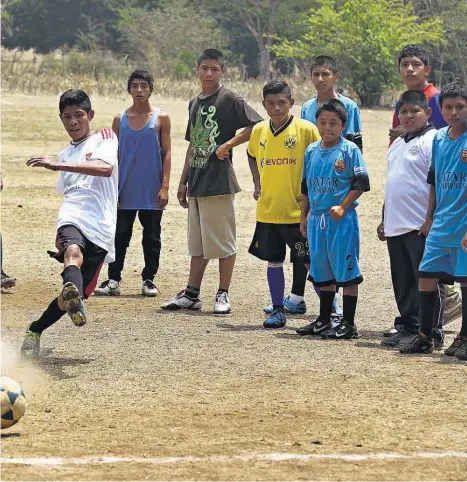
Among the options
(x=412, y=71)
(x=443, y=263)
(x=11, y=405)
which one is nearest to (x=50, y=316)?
(x=11, y=405)

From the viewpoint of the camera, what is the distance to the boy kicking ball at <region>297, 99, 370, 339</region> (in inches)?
331

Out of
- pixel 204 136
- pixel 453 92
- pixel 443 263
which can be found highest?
pixel 453 92

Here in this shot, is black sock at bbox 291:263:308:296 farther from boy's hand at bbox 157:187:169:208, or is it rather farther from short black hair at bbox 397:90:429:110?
short black hair at bbox 397:90:429:110

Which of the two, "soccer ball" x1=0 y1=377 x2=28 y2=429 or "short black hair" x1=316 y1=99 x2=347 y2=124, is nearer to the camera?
"soccer ball" x1=0 y1=377 x2=28 y2=429

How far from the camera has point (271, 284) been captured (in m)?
9.21

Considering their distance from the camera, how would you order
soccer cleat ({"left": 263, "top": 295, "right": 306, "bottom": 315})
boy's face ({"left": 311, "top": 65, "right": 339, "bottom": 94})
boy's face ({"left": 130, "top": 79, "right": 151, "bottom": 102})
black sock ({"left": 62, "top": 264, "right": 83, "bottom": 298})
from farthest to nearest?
boy's face ({"left": 130, "top": 79, "right": 151, "bottom": 102})
soccer cleat ({"left": 263, "top": 295, "right": 306, "bottom": 315})
boy's face ({"left": 311, "top": 65, "right": 339, "bottom": 94})
black sock ({"left": 62, "top": 264, "right": 83, "bottom": 298})

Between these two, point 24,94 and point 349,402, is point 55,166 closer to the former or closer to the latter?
point 349,402

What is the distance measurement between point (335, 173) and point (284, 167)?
2.31 feet

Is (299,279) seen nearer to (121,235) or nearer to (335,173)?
(335,173)

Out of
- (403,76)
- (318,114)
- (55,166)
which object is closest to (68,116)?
(55,166)

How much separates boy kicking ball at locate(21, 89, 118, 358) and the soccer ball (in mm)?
1695

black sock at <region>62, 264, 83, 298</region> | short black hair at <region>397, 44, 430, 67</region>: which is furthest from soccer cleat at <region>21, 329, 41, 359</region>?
short black hair at <region>397, 44, 430, 67</region>

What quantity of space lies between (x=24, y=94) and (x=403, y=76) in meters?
31.8

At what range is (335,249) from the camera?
27.7 feet
